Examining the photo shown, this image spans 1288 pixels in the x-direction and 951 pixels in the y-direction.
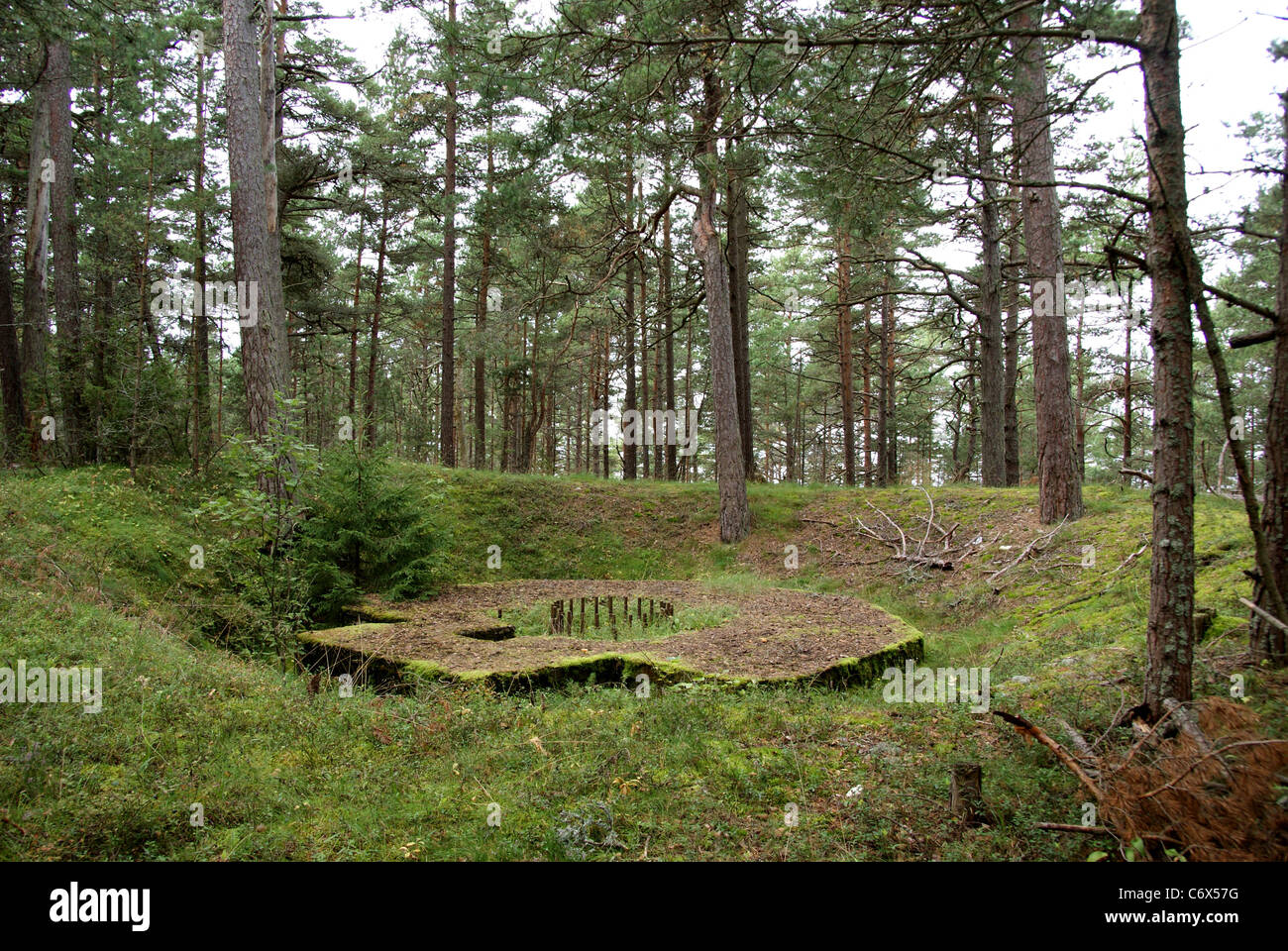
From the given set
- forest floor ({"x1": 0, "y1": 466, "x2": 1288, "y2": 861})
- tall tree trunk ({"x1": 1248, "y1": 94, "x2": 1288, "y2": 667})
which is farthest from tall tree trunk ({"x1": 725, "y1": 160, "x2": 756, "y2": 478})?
tall tree trunk ({"x1": 1248, "y1": 94, "x2": 1288, "y2": 667})

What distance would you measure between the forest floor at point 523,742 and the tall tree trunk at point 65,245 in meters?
4.58

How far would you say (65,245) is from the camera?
13766 millimetres

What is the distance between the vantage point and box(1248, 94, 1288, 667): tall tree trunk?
13.3 feet

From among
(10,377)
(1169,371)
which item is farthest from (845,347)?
(10,377)

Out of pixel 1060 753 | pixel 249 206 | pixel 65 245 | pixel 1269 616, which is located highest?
pixel 65 245

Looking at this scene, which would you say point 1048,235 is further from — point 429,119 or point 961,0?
point 429,119

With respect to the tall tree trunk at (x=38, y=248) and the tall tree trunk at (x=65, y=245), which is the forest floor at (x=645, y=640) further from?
the tall tree trunk at (x=38, y=248)

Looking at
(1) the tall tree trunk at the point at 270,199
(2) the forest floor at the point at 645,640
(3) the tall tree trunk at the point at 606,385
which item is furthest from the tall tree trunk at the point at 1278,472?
(3) the tall tree trunk at the point at 606,385

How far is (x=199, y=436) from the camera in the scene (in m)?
13.1

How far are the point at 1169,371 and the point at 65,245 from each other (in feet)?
61.1

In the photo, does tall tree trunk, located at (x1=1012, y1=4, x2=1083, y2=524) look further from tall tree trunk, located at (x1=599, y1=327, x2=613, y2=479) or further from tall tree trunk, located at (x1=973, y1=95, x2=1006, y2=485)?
tall tree trunk, located at (x1=599, y1=327, x2=613, y2=479)

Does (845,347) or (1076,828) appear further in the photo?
(845,347)

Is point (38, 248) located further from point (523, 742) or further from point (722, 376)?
point (523, 742)

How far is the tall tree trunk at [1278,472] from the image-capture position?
13.3 ft
